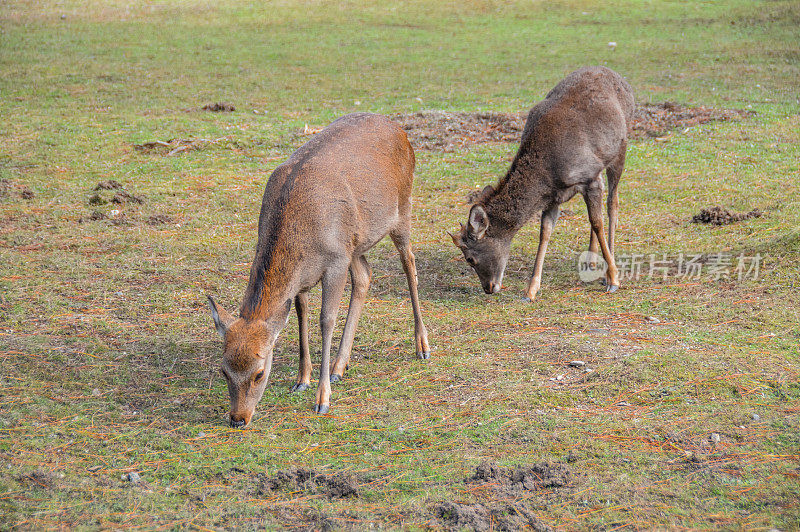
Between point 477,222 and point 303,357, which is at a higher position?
point 477,222

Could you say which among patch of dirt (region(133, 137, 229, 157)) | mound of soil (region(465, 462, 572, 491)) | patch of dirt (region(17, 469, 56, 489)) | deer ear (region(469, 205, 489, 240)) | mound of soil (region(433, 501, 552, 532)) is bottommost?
patch of dirt (region(133, 137, 229, 157))

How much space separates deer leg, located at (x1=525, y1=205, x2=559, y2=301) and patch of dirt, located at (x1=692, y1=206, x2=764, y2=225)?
2.33m

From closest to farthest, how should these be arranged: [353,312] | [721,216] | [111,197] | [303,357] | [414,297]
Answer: [303,357], [353,312], [414,297], [721,216], [111,197]

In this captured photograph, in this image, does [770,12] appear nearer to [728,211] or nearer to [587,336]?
[728,211]

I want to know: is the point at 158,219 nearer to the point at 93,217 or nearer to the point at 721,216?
the point at 93,217

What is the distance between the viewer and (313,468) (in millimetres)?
5137

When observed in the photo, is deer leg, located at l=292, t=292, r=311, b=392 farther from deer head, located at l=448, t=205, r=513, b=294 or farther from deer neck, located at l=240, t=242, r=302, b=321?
deer head, located at l=448, t=205, r=513, b=294

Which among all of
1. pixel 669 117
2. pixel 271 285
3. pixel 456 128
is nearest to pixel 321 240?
pixel 271 285

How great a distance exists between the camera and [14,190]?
11414 millimetres

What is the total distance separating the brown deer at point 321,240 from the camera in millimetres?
5543

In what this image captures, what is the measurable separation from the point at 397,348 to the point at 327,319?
4.06ft

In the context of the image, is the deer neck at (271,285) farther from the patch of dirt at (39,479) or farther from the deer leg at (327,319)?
the patch of dirt at (39,479)

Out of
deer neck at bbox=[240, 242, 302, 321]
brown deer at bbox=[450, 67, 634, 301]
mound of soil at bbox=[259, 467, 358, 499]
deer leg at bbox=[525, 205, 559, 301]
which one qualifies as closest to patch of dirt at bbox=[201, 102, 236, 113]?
brown deer at bbox=[450, 67, 634, 301]

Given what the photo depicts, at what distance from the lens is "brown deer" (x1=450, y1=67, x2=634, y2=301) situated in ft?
28.7
